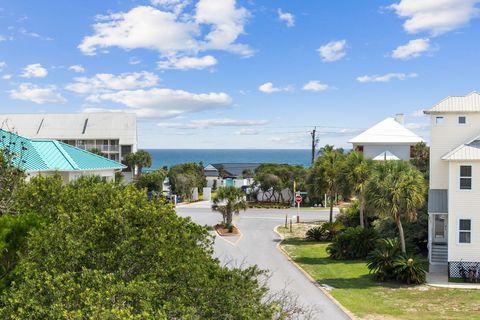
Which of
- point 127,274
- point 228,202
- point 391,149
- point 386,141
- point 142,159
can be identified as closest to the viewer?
point 127,274

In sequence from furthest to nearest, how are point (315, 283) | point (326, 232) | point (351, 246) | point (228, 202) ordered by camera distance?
point (228, 202)
point (326, 232)
point (351, 246)
point (315, 283)

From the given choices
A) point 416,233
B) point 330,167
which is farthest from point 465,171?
point 330,167

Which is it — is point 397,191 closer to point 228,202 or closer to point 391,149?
point 228,202

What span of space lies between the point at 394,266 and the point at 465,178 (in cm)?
565

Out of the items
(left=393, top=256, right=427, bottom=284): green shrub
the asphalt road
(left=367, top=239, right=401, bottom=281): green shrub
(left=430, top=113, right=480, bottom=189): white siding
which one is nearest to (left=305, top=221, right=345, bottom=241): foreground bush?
the asphalt road

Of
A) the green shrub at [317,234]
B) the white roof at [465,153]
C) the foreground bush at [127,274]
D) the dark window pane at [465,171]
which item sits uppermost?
the white roof at [465,153]

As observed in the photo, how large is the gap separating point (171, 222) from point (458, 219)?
20.4 m

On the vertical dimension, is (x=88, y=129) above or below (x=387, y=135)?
above

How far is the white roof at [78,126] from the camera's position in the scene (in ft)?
293

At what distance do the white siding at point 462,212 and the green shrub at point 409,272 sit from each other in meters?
2.46

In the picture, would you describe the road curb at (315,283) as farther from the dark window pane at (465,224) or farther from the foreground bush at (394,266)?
the dark window pane at (465,224)

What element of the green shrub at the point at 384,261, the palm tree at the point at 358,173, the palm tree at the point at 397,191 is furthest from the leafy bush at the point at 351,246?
the green shrub at the point at 384,261

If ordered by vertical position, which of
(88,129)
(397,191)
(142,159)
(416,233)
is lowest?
(416,233)

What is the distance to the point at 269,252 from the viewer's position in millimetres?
33531
